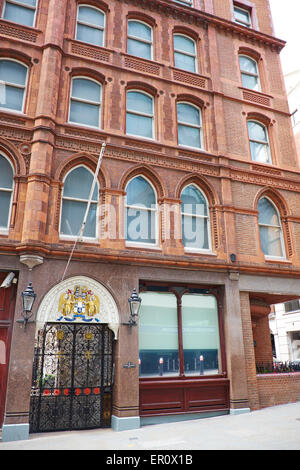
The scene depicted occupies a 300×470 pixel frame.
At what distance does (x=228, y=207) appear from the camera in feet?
42.7

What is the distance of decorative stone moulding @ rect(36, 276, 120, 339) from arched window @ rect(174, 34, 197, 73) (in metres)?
10.2

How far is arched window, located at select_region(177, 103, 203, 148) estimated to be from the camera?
45.6ft

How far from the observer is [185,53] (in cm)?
1536

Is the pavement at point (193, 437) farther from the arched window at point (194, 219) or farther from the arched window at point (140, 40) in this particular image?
the arched window at point (140, 40)

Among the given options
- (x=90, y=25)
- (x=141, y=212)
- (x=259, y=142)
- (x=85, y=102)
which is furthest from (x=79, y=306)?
(x=90, y=25)

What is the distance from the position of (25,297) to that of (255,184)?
379 inches

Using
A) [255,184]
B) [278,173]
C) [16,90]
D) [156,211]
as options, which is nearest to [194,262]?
[156,211]

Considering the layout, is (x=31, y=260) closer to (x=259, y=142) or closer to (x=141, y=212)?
(x=141, y=212)

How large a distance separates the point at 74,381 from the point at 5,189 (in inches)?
238

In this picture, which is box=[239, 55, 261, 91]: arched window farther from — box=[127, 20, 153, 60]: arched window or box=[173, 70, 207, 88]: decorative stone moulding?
box=[127, 20, 153, 60]: arched window

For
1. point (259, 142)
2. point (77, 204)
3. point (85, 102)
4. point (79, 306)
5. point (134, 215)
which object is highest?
point (259, 142)

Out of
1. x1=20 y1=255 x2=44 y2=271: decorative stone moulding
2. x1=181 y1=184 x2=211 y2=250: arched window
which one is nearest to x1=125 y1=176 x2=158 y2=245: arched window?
x1=181 y1=184 x2=211 y2=250: arched window

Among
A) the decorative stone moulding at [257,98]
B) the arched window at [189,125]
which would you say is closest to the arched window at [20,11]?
the arched window at [189,125]

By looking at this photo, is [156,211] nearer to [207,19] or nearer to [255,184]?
[255,184]
